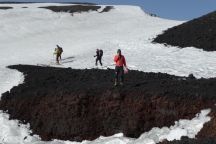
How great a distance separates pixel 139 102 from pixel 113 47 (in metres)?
21.4

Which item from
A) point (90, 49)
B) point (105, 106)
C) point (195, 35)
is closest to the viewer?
point (105, 106)

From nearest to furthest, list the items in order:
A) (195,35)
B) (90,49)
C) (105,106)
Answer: (105,106) → (195,35) → (90,49)

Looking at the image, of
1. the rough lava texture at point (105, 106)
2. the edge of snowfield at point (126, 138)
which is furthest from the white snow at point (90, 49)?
the rough lava texture at point (105, 106)

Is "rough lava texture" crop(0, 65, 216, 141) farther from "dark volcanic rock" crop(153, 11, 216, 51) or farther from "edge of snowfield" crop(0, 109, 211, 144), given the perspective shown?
"dark volcanic rock" crop(153, 11, 216, 51)

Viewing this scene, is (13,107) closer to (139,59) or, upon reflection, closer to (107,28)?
(139,59)

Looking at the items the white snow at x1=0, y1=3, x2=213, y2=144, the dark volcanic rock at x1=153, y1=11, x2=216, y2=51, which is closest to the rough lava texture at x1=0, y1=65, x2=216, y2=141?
the white snow at x1=0, y1=3, x2=213, y2=144

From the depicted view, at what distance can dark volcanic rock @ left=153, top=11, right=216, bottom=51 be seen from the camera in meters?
30.0

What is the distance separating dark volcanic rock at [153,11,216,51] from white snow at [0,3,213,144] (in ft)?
3.96

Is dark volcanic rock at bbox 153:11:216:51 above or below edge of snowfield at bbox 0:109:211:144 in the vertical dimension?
above

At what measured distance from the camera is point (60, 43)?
4047 centimetres

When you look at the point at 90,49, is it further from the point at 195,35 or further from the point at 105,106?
the point at 105,106

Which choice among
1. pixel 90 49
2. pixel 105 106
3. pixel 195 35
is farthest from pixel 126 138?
pixel 90 49

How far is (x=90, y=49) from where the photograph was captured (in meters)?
34.3

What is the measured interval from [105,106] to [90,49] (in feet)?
69.3
